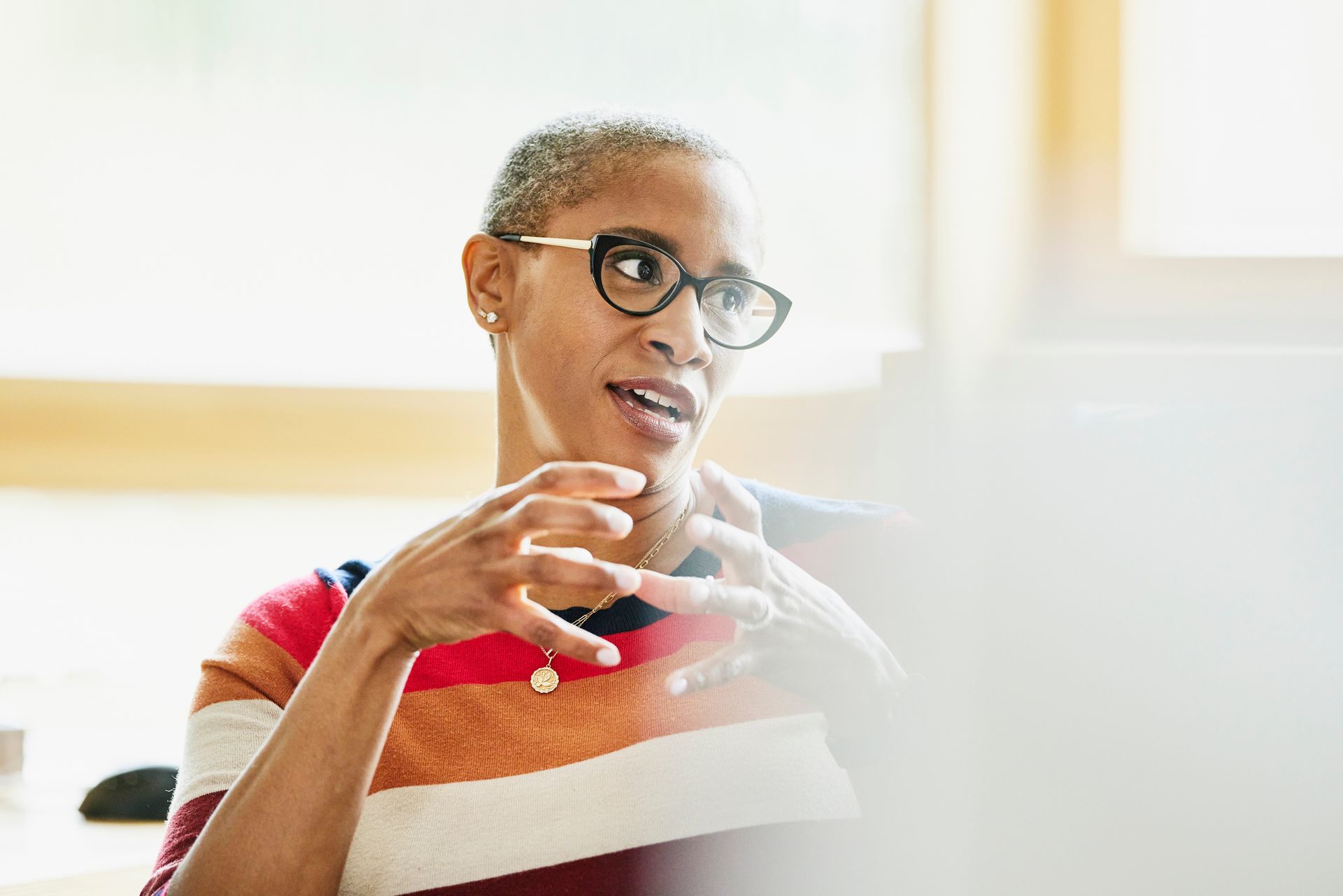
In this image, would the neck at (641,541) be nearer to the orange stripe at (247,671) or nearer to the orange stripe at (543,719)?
the orange stripe at (543,719)

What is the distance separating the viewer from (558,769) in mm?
1067

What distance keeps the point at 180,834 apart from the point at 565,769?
1.15 ft

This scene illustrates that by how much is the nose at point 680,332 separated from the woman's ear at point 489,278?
8.2 inches

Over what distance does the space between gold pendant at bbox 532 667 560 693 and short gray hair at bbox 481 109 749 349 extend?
430mm

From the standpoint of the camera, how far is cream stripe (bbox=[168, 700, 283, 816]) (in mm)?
1072

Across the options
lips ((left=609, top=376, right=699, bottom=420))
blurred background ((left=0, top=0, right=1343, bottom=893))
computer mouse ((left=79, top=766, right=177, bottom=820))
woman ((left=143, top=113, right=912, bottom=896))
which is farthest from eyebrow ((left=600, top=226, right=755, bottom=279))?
computer mouse ((left=79, top=766, right=177, bottom=820))

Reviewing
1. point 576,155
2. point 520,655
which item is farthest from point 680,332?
point 520,655

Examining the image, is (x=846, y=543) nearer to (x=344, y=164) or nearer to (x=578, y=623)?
(x=578, y=623)

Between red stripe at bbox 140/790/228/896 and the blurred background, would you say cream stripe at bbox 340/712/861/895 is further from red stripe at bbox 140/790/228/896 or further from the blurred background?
the blurred background

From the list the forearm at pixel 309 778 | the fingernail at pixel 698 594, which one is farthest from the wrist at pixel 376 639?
the fingernail at pixel 698 594

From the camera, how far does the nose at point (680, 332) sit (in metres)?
1.09

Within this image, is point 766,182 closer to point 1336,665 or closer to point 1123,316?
point 1123,316

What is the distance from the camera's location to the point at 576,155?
3.94ft

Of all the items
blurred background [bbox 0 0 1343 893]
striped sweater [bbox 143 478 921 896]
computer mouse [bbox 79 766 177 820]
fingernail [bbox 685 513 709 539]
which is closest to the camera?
fingernail [bbox 685 513 709 539]
